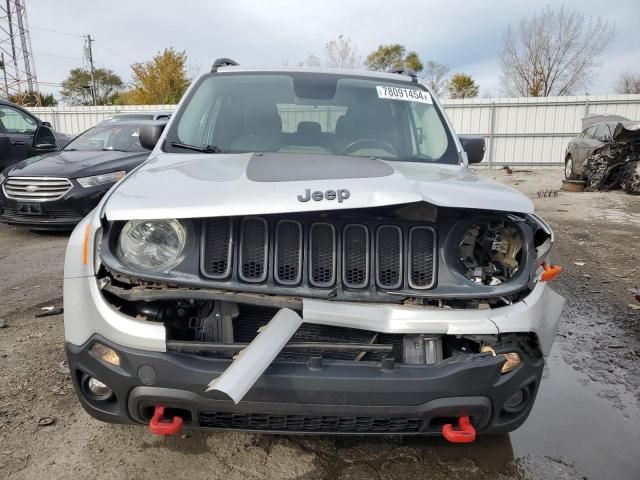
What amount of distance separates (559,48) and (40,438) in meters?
36.9

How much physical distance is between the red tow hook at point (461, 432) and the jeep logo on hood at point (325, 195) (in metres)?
0.96

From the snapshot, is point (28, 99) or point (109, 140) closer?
point (109, 140)

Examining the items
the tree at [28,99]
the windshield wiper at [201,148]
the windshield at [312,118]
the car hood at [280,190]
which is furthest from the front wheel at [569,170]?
the tree at [28,99]

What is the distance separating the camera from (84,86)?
4956 cm

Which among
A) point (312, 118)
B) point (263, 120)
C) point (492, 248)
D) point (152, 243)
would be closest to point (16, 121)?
point (263, 120)

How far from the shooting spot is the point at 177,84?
1270 inches

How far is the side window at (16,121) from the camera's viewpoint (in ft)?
26.5

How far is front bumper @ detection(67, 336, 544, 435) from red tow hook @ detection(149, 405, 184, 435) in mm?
36

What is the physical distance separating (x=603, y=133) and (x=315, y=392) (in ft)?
43.4

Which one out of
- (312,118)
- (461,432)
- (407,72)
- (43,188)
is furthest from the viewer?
(43,188)

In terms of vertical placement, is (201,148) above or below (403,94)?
below

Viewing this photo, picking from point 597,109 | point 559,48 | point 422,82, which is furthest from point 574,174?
point 559,48

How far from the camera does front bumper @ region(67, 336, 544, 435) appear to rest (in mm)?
1709

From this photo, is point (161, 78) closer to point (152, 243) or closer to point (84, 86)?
point (84, 86)
